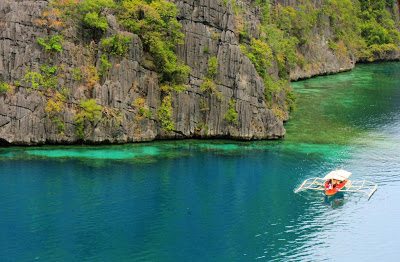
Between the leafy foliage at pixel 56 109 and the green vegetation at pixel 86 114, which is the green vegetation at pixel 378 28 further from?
the leafy foliage at pixel 56 109

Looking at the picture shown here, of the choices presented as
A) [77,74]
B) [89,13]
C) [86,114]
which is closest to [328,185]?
[86,114]

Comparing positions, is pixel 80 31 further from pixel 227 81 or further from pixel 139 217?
pixel 139 217

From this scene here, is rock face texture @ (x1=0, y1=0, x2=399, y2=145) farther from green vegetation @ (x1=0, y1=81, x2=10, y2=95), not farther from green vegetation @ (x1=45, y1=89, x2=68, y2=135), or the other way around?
green vegetation @ (x1=0, y1=81, x2=10, y2=95)

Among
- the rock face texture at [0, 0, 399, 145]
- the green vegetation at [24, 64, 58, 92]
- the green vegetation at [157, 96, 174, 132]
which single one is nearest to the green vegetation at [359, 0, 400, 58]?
the rock face texture at [0, 0, 399, 145]

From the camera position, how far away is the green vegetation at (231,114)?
68.4 meters

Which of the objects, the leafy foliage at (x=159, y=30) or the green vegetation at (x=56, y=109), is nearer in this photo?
the green vegetation at (x=56, y=109)

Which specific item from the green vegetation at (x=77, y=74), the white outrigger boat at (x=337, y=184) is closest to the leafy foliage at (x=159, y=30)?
the green vegetation at (x=77, y=74)

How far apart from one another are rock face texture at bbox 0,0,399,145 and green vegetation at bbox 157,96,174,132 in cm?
46

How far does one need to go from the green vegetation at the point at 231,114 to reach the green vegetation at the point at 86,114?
14546 mm

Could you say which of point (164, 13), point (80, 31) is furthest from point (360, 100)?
point (80, 31)

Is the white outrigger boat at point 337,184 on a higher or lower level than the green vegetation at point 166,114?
lower

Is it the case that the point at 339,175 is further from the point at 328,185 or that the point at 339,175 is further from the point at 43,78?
the point at 43,78

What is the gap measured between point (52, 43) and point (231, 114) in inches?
839

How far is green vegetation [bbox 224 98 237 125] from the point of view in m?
68.4
